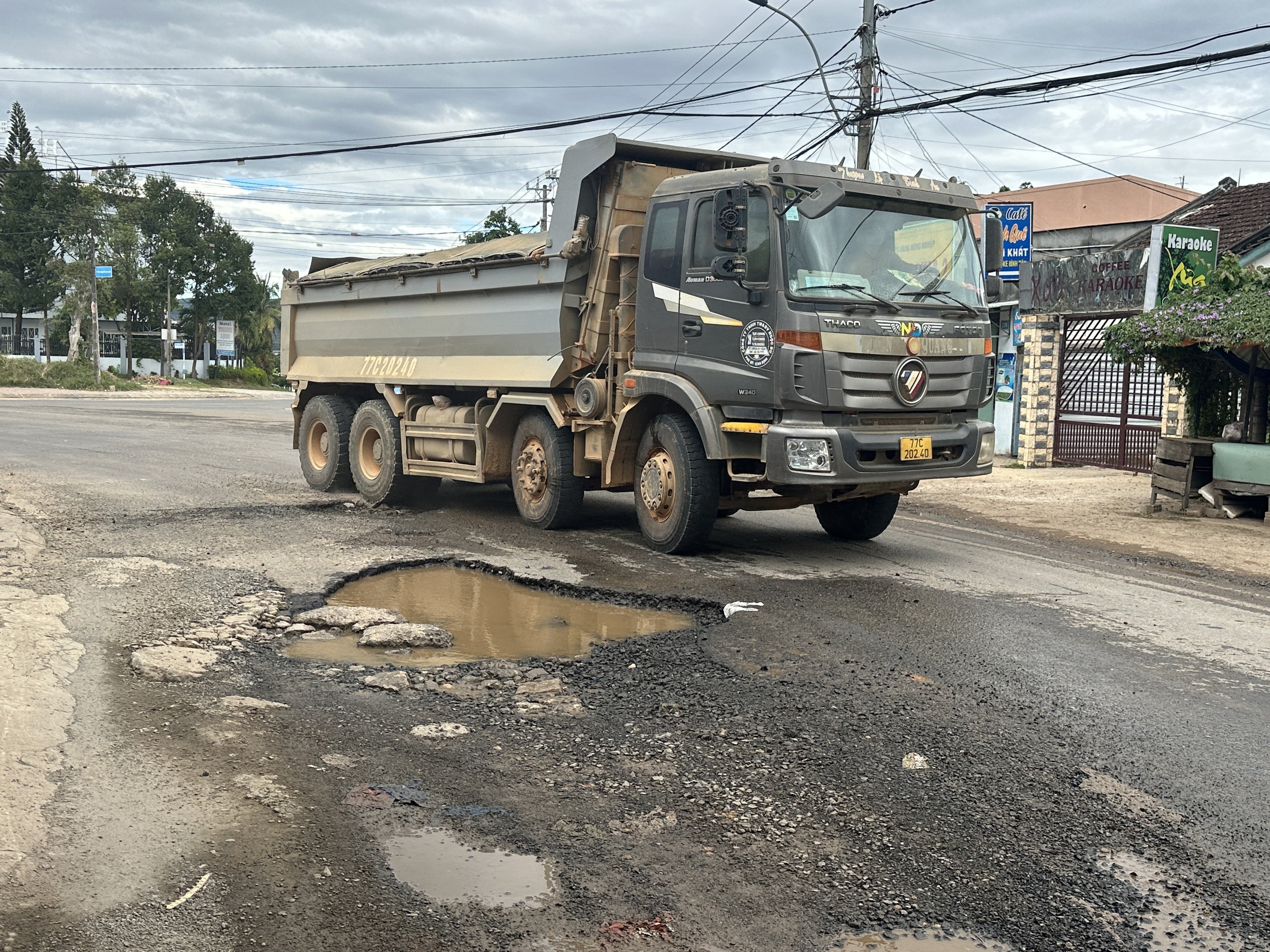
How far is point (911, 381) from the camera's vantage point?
26.7 feet

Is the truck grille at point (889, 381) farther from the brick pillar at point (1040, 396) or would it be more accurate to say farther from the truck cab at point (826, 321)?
the brick pillar at point (1040, 396)

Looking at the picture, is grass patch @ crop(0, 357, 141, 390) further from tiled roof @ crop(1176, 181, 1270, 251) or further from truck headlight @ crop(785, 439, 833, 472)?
truck headlight @ crop(785, 439, 833, 472)

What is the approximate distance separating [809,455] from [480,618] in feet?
8.33

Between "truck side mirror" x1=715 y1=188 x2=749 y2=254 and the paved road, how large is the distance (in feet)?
7.57

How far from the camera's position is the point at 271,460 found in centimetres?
1648

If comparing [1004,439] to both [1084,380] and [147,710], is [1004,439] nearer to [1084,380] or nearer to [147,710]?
[1084,380]

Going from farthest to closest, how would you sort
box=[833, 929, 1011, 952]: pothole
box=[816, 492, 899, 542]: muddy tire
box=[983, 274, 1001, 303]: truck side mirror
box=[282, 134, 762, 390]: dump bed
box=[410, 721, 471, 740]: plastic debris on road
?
1. box=[816, 492, 899, 542]: muddy tire
2. box=[282, 134, 762, 390]: dump bed
3. box=[983, 274, 1001, 303]: truck side mirror
4. box=[410, 721, 471, 740]: plastic debris on road
5. box=[833, 929, 1011, 952]: pothole

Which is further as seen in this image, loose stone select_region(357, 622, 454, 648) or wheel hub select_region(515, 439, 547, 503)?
wheel hub select_region(515, 439, 547, 503)

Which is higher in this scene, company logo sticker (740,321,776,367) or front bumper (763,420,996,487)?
→ company logo sticker (740,321,776,367)

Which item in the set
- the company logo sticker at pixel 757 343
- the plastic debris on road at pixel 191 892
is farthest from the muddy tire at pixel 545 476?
the plastic debris on road at pixel 191 892

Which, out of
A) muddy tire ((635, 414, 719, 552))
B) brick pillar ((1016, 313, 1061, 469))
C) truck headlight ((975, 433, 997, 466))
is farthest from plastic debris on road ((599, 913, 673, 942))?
brick pillar ((1016, 313, 1061, 469))

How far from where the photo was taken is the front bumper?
782 centimetres

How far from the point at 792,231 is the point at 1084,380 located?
40.9 feet

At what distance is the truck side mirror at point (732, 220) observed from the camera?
793cm
